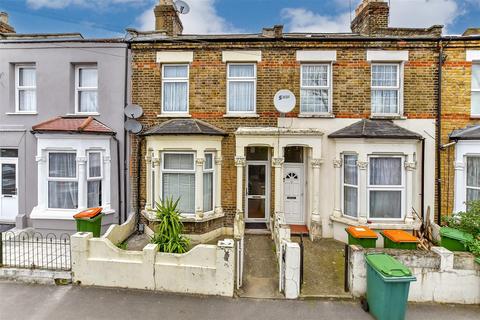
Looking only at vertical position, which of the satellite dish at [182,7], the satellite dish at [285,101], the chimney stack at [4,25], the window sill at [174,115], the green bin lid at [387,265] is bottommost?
the green bin lid at [387,265]

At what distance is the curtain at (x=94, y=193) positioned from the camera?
28.4 feet

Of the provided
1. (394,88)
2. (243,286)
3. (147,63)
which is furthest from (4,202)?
(394,88)

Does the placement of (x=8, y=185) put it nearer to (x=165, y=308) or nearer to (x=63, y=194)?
(x=63, y=194)

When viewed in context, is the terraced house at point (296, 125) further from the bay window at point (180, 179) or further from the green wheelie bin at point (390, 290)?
the green wheelie bin at point (390, 290)

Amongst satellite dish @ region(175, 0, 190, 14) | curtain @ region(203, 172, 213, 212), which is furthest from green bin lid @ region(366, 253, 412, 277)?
satellite dish @ region(175, 0, 190, 14)

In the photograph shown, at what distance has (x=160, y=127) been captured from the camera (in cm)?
845

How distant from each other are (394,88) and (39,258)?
1110cm

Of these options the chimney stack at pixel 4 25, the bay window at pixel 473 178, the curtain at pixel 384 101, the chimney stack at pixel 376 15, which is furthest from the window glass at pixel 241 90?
the chimney stack at pixel 4 25

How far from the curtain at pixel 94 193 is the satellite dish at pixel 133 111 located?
2386mm

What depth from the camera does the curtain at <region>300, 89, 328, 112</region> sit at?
8.91 m

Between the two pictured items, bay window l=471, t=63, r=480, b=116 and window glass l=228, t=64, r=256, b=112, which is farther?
window glass l=228, t=64, r=256, b=112

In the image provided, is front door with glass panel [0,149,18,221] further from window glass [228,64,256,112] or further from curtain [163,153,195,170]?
window glass [228,64,256,112]

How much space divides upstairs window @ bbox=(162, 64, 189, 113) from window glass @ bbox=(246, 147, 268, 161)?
8.37 feet

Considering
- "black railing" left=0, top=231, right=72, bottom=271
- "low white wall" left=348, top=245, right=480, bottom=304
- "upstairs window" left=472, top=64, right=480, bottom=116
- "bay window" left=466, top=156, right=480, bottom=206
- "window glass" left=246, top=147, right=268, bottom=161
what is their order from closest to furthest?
"low white wall" left=348, top=245, right=480, bottom=304 → "black railing" left=0, top=231, right=72, bottom=271 → "bay window" left=466, top=156, right=480, bottom=206 → "upstairs window" left=472, top=64, right=480, bottom=116 → "window glass" left=246, top=147, right=268, bottom=161
